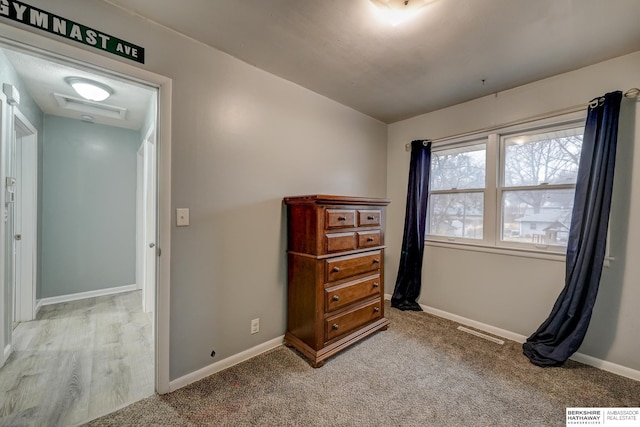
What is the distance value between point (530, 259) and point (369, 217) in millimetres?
1509

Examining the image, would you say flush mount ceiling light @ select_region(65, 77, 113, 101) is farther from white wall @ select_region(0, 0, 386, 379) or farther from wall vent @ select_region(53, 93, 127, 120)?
white wall @ select_region(0, 0, 386, 379)

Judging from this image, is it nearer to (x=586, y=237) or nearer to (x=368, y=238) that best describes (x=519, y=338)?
(x=586, y=237)

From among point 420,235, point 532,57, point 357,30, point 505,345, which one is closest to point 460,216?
point 420,235

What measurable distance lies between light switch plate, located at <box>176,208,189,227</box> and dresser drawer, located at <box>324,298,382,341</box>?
1289 millimetres

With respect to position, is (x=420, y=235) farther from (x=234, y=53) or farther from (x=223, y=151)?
(x=234, y=53)

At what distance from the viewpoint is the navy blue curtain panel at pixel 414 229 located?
2.97 m

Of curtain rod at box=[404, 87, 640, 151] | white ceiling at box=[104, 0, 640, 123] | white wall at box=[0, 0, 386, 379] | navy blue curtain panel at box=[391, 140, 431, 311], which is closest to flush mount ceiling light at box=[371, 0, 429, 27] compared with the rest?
white ceiling at box=[104, 0, 640, 123]

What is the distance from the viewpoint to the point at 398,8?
1.41 m

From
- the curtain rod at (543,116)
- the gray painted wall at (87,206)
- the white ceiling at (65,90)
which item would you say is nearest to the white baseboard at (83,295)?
the gray painted wall at (87,206)

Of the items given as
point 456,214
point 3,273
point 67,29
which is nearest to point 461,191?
point 456,214

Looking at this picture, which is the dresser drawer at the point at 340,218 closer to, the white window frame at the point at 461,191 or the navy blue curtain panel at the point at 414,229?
the navy blue curtain panel at the point at 414,229

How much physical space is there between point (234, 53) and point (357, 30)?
92 cm

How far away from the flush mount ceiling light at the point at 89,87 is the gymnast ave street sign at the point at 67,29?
1.09 meters

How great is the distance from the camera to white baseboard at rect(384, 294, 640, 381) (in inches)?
73.9
